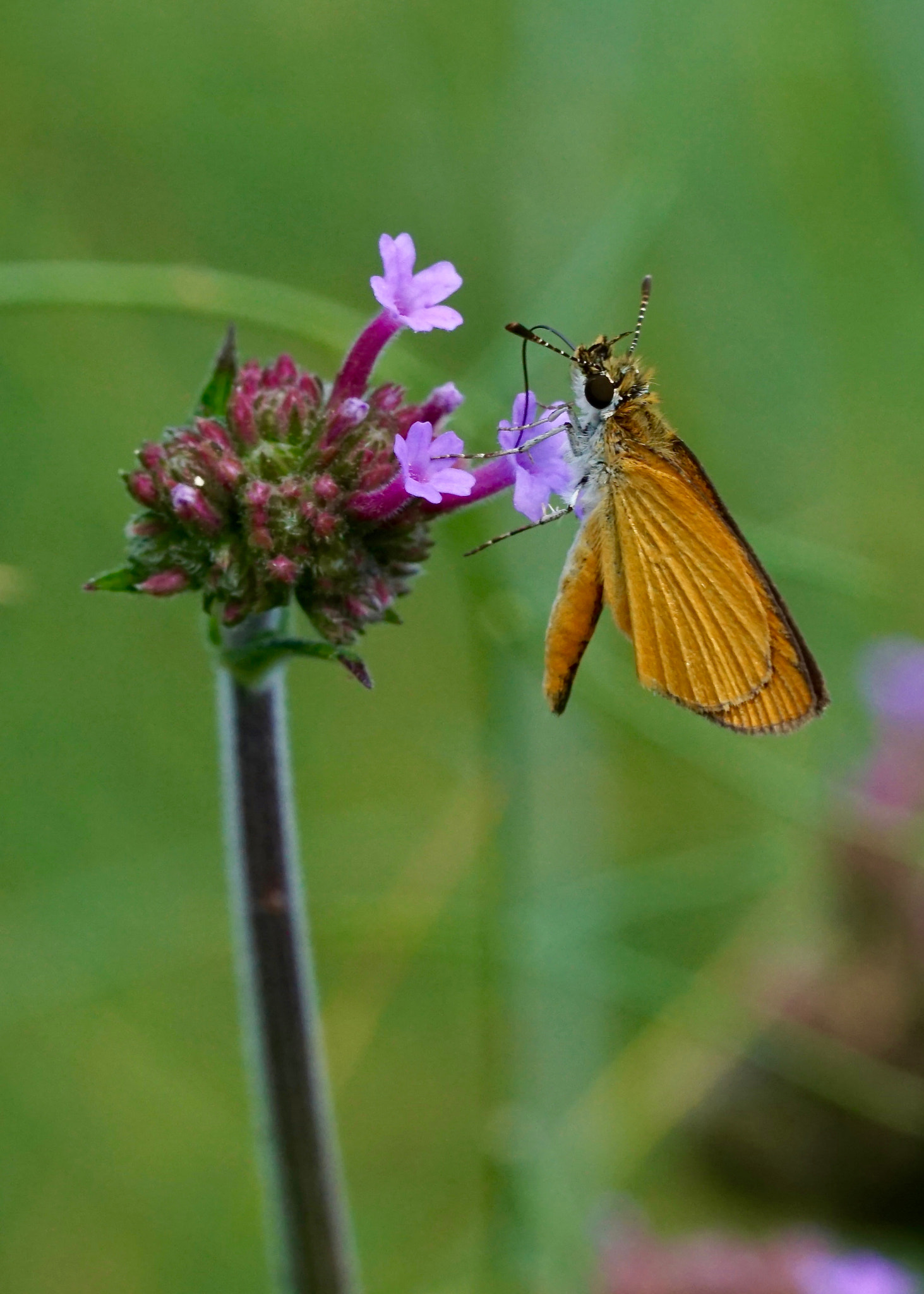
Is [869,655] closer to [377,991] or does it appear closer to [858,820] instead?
[858,820]

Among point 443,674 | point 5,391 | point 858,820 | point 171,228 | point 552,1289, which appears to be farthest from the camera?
point 443,674

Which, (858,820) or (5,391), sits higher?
(5,391)

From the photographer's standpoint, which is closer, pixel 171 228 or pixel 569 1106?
pixel 569 1106

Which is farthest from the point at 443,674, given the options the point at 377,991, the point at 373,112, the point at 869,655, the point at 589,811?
the point at 373,112

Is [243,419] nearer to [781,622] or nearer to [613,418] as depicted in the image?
[613,418]

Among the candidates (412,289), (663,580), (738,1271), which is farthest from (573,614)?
(738,1271)

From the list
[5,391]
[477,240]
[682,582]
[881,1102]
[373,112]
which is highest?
[373,112]

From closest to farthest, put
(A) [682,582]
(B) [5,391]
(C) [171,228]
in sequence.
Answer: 1. (A) [682,582]
2. (B) [5,391]
3. (C) [171,228]

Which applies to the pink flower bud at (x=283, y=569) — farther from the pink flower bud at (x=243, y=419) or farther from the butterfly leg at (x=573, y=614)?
the butterfly leg at (x=573, y=614)

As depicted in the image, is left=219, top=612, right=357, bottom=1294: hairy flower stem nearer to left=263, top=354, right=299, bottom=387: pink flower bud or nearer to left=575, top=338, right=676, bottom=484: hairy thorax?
left=263, top=354, right=299, bottom=387: pink flower bud
